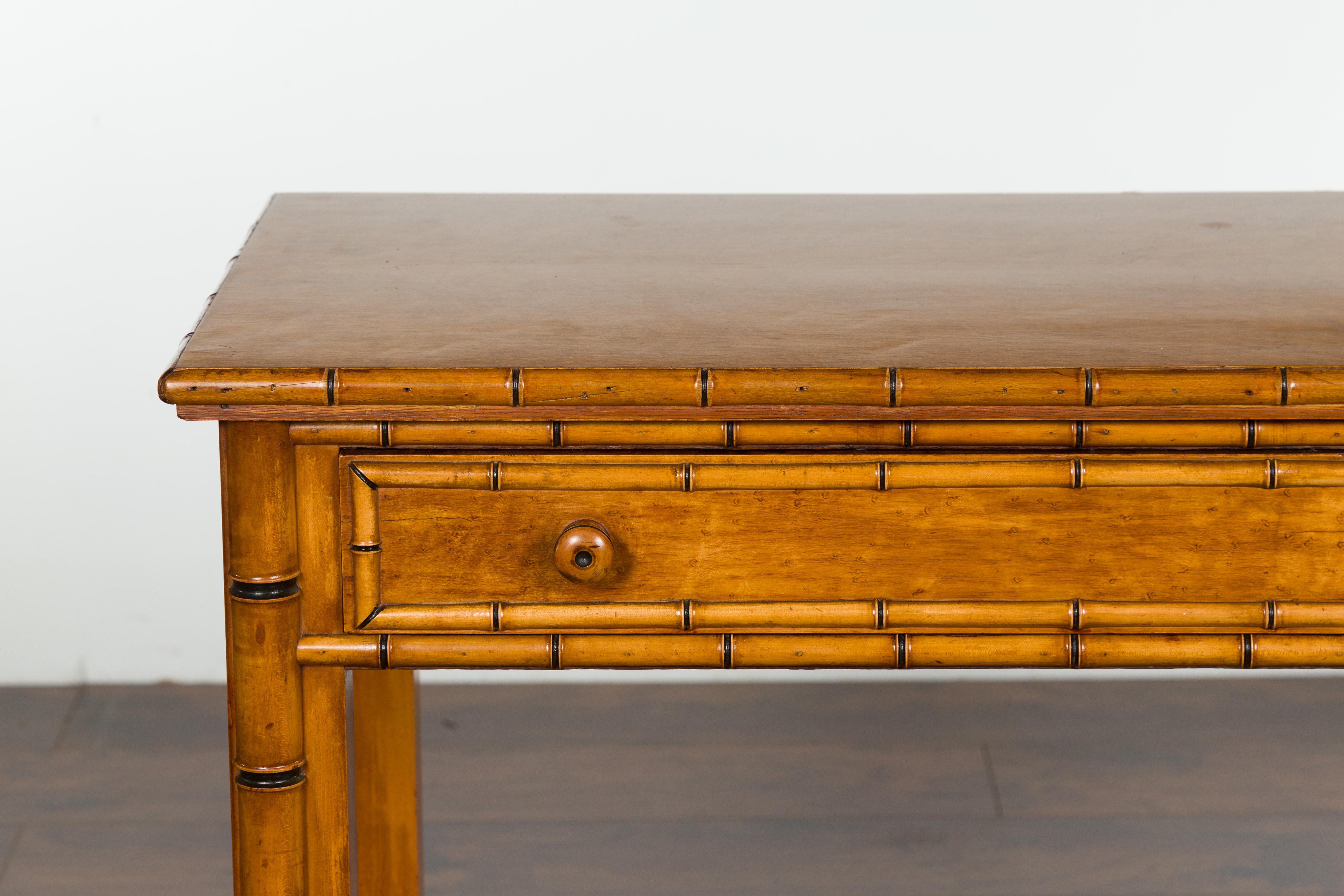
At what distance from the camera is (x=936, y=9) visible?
1.81m

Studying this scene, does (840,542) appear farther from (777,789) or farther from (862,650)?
(777,789)

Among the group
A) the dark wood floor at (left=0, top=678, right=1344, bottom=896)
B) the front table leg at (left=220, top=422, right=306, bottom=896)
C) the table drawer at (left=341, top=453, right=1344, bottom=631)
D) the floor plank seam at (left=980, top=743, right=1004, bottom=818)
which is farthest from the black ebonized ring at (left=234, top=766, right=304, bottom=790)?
the floor plank seam at (left=980, top=743, right=1004, bottom=818)

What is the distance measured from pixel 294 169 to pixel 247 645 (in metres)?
1.07

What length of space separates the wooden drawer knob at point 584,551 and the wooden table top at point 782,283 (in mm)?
107

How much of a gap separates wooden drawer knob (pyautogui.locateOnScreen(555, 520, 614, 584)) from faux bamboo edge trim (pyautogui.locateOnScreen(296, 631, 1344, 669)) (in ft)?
0.17

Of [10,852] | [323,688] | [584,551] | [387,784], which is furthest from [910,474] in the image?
[10,852]

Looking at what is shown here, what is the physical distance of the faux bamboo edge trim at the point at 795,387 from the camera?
84 cm

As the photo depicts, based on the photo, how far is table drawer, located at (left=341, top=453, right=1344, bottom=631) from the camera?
890mm

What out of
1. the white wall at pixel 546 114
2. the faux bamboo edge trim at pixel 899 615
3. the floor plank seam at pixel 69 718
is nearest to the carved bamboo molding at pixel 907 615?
the faux bamboo edge trim at pixel 899 615

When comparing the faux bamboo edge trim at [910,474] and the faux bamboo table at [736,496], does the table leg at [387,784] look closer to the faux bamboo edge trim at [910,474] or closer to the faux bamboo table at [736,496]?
the faux bamboo table at [736,496]

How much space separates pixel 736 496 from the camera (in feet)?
2.94

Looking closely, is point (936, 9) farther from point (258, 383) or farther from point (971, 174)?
point (258, 383)

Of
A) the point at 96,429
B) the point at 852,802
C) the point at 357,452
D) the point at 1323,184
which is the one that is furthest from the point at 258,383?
the point at 1323,184

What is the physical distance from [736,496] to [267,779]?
13.7 inches
